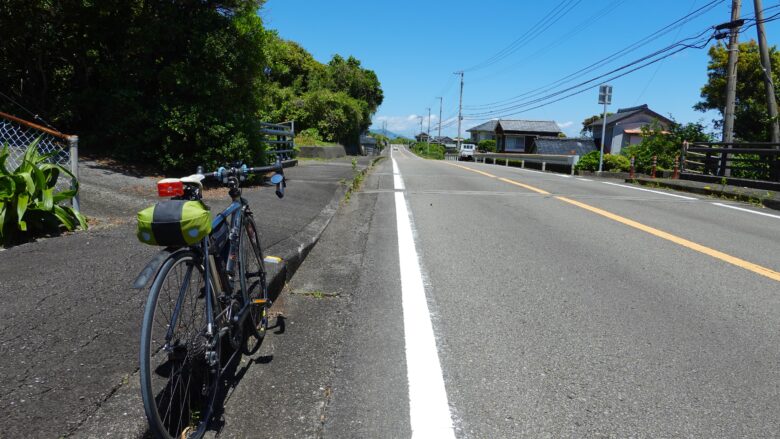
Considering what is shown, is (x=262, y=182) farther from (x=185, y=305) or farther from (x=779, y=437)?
(x=779, y=437)

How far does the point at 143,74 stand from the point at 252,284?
23.7ft

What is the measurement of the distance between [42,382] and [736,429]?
3.19 meters

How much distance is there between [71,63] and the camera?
9.40 meters

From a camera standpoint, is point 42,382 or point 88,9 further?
point 88,9

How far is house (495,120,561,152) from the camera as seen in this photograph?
68562 mm

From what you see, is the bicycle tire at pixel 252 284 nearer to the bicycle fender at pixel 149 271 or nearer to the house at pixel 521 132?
the bicycle fender at pixel 149 271

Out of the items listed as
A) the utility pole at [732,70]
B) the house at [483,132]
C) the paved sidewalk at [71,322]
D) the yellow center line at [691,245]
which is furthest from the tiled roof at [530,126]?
the paved sidewalk at [71,322]

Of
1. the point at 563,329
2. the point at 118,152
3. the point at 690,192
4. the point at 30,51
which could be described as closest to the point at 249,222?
the point at 563,329

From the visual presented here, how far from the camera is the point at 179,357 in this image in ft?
7.22

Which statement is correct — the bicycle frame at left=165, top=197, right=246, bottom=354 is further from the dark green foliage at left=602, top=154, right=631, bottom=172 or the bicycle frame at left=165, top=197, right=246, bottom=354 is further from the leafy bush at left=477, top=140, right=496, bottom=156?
the leafy bush at left=477, top=140, right=496, bottom=156

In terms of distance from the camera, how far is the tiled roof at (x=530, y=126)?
227 feet

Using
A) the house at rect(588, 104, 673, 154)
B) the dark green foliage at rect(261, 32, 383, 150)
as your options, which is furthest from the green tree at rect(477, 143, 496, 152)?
the dark green foliage at rect(261, 32, 383, 150)

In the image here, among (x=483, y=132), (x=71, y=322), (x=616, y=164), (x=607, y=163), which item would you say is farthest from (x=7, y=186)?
(x=483, y=132)

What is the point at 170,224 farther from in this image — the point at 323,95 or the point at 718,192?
the point at 323,95
